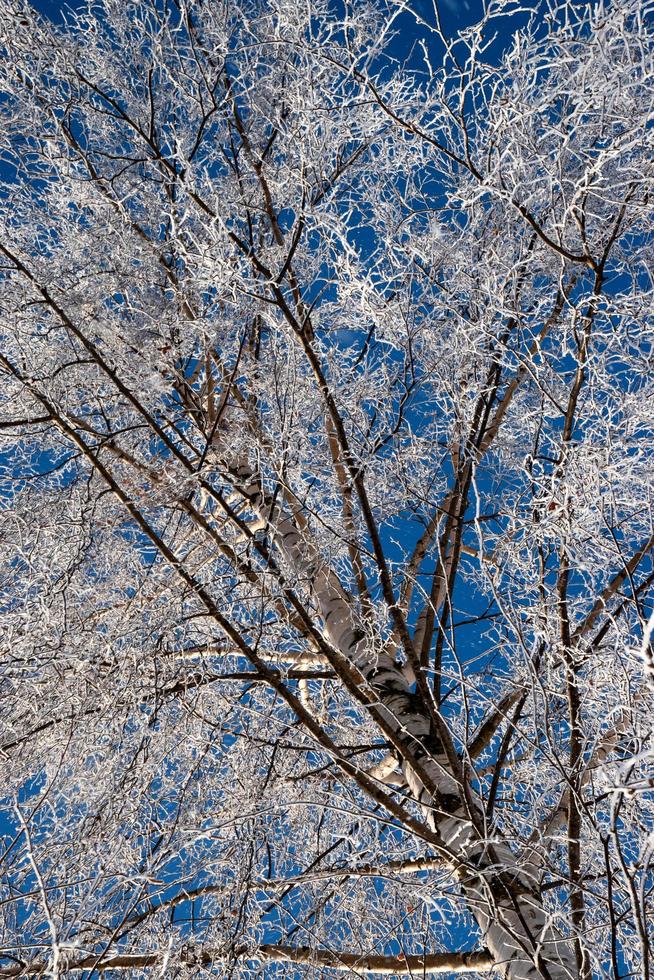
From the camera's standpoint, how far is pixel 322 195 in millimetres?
2699

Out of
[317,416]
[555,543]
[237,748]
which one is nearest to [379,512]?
[317,416]

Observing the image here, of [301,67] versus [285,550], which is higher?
[301,67]

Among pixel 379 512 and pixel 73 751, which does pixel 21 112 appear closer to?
pixel 379 512

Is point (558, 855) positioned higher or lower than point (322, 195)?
lower

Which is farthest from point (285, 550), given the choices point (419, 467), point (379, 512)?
point (419, 467)

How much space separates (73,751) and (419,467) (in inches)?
80.8

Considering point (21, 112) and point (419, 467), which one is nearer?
point (21, 112)

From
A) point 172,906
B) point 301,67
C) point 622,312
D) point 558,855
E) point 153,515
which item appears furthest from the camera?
point 153,515

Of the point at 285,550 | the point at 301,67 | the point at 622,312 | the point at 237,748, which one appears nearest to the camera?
the point at 622,312

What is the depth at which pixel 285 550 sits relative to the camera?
3.28 meters

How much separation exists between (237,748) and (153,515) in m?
1.31

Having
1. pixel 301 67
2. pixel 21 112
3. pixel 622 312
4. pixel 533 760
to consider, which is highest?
pixel 301 67

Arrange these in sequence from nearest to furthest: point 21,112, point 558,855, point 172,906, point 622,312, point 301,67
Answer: point 622,312 < point 558,855 < point 172,906 < point 301,67 < point 21,112

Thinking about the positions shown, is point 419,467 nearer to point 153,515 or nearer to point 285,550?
point 285,550
